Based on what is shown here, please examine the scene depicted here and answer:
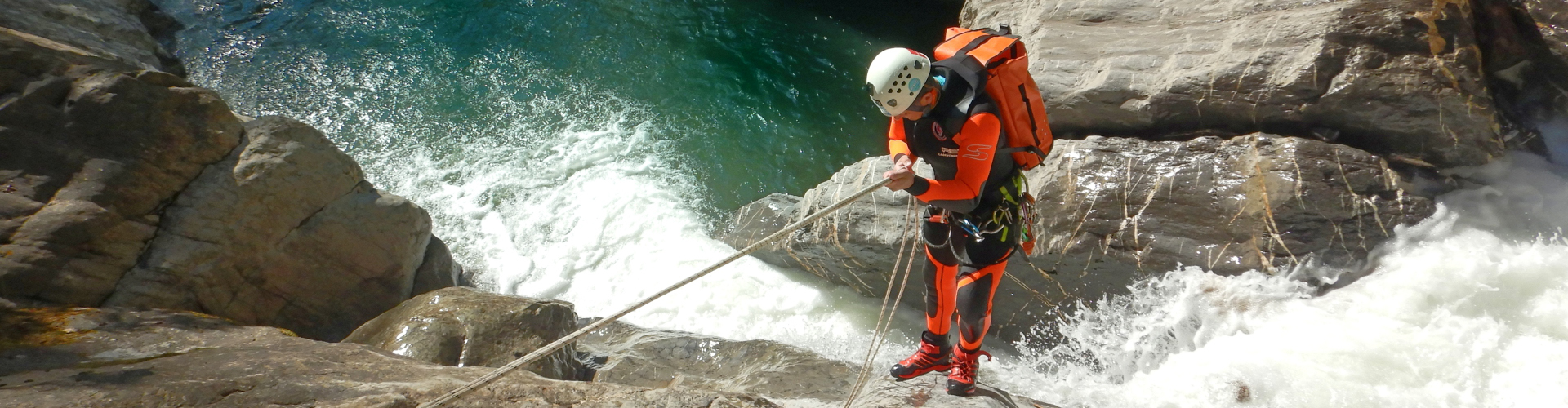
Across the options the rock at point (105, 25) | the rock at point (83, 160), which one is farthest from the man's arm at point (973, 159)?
the rock at point (105, 25)

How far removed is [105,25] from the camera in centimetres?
805

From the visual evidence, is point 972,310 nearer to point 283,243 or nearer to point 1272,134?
point 1272,134

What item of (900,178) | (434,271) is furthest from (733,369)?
(434,271)

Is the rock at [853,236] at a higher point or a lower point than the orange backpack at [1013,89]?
lower

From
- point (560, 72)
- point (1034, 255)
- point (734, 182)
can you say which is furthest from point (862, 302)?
point (560, 72)

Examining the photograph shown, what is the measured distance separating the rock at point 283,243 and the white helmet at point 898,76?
3.98 metres

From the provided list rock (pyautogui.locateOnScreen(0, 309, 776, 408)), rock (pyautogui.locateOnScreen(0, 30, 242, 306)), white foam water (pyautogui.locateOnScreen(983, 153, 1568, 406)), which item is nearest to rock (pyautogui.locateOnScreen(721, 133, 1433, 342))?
white foam water (pyautogui.locateOnScreen(983, 153, 1568, 406))

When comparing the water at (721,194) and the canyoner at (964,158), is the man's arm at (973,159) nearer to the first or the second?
the canyoner at (964,158)

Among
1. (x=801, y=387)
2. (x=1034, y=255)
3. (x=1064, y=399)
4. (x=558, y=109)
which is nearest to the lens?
(x=801, y=387)

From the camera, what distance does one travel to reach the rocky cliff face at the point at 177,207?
359cm

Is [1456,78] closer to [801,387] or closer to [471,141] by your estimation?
[801,387]

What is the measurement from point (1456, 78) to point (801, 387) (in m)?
4.40

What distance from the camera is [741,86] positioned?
371 inches

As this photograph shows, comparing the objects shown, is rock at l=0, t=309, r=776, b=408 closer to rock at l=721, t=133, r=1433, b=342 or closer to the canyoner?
the canyoner
